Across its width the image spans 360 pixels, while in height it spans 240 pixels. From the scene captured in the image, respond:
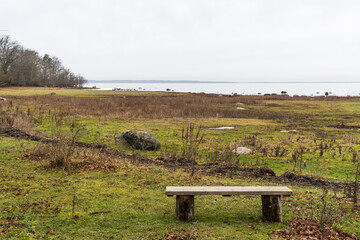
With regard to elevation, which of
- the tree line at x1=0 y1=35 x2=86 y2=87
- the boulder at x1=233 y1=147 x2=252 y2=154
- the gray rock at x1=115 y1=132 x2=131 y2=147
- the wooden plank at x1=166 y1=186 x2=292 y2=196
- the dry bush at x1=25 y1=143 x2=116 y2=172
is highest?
the tree line at x1=0 y1=35 x2=86 y2=87

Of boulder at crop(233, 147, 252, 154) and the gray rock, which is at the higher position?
the gray rock

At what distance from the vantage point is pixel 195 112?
37531 millimetres

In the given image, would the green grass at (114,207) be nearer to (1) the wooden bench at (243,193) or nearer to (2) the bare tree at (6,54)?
(1) the wooden bench at (243,193)

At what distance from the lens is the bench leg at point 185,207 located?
22.1 ft

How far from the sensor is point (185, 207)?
6.77 metres

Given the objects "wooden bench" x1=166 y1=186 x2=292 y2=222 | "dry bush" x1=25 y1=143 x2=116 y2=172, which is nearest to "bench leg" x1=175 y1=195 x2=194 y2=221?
"wooden bench" x1=166 y1=186 x2=292 y2=222

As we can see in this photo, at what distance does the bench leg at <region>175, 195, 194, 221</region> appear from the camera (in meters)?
6.73

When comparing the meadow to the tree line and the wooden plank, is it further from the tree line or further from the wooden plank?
the tree line

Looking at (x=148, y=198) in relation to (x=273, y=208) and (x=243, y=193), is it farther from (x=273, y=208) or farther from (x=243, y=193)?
(x=273, y=208)

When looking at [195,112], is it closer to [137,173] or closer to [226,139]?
[226,139]

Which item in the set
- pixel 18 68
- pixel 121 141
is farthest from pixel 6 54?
pixel 121 141

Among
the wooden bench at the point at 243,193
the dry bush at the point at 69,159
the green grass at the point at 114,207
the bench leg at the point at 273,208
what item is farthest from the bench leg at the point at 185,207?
the dry bush at the point at 69,159

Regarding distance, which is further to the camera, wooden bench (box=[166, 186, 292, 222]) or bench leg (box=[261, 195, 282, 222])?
bench leg (box=[261, 195, 282, 222])

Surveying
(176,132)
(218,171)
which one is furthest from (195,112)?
(218,171)
